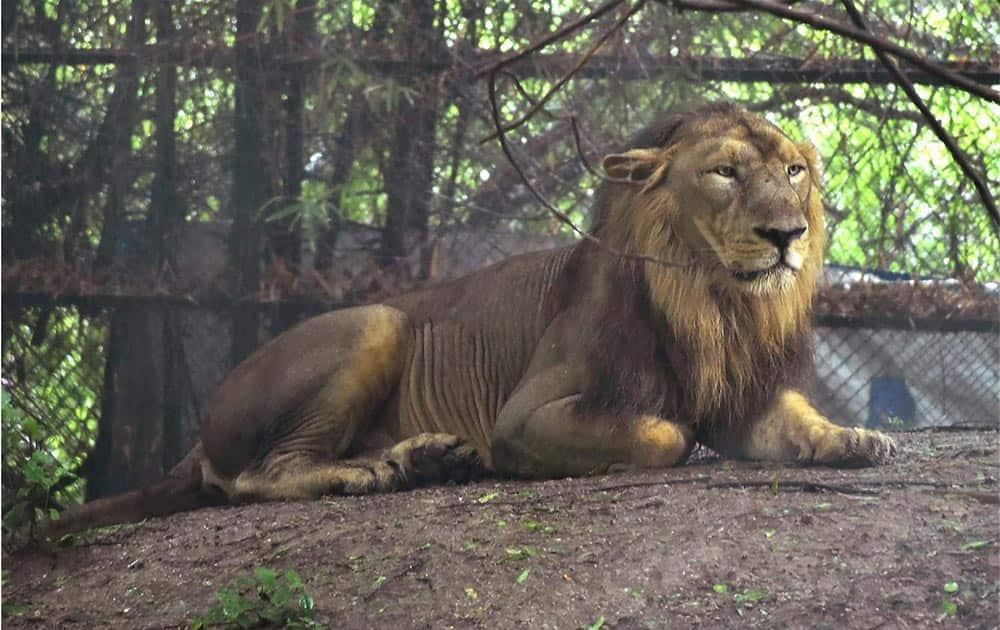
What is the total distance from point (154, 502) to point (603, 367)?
1513 mm

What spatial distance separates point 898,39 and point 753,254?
2.02 meters

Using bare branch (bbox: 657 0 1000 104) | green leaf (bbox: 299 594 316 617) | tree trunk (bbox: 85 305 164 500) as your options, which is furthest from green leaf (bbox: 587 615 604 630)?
tree trunk (bbox: 85 305 164 500)

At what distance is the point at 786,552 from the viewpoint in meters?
2.87

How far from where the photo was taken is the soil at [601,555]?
107 inches

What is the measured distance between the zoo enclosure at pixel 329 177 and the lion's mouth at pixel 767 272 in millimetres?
1607

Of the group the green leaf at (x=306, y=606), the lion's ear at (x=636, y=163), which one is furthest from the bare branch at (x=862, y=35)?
the lion's ear at (x=636, y=163)

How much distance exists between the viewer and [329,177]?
5.25 m

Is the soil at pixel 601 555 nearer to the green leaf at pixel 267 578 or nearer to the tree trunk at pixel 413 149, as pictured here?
the green leaf at pixel 267 578

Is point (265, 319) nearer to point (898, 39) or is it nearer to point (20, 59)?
point (20, 59)

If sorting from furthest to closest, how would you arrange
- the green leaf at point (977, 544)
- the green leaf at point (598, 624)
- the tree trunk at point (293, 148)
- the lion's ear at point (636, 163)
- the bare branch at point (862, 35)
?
1. the tree trunk at point (293, 148)
2. the lion's ear at point (636, 163)
3. the green leaf at point (977, 544)
4. the green leaf at point (598, 624)
5. the bare branch at point (862, 35)

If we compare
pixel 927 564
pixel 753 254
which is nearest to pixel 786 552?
pixel 927 564

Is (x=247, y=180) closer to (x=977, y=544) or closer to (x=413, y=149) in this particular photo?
(x=413, y=149)

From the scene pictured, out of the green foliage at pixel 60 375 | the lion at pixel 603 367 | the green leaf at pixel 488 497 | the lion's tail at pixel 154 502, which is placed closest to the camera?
the green leaf at pixel 488 497

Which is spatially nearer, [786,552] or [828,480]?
[786,552]
